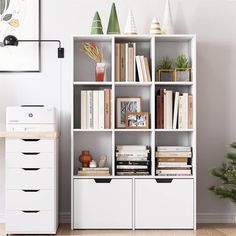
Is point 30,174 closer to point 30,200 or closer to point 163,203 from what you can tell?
point 30,200

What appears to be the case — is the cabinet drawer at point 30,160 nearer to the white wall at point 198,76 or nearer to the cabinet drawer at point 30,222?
the cabinet drawer at point 30,222

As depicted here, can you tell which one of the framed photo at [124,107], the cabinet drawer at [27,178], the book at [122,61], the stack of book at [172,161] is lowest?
the cabinet drawer at [27,178]

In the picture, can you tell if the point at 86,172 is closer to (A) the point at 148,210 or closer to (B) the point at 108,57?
(A) the point at 148,210

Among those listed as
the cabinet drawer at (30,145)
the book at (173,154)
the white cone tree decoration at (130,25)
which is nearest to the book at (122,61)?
the white cone tree decoration at (130,25)

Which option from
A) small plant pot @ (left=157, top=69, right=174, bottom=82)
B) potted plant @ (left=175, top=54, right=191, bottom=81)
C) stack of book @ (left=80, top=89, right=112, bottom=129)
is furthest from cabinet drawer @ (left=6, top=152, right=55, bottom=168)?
potted plant @ (left=175, top=54, right=191, bottom=81)

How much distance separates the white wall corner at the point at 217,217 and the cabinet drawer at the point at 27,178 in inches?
56.3

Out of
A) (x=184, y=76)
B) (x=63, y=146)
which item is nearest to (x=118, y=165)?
(x=63, y=146)

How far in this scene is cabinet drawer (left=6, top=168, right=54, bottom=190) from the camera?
4.09 metres

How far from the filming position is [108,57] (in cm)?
462

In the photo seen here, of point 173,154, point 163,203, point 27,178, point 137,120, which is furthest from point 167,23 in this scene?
point 27,178

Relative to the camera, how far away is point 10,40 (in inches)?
172

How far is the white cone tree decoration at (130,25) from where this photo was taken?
4.37m

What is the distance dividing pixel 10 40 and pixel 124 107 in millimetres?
1108

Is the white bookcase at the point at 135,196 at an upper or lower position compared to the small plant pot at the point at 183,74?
lower
